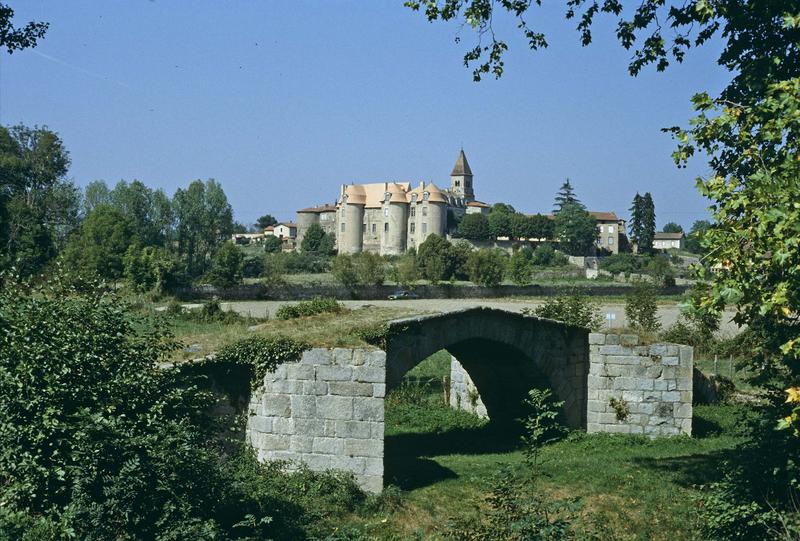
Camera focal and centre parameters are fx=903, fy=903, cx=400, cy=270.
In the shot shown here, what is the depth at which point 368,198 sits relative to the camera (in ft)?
447

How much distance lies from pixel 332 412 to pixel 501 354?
5.75 m

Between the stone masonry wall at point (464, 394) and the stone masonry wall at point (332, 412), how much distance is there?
739cm

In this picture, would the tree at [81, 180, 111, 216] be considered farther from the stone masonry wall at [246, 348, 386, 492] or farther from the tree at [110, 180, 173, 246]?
the stone masonry wall at [246, 348, 386, 492]

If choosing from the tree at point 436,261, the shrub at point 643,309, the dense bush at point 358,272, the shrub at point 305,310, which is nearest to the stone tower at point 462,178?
the tree at point 436,261

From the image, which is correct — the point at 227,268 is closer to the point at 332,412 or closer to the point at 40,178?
the point at 40,178

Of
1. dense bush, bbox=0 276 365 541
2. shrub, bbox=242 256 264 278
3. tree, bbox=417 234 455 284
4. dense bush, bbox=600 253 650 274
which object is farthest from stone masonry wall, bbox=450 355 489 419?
dense bush, bbox=600 253 650 274

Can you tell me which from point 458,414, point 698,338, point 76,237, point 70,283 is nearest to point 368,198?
point 76,237

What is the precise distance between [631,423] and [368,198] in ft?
389

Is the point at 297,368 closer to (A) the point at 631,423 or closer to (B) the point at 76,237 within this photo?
(A) the point at 631,423

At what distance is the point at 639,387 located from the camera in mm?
18844

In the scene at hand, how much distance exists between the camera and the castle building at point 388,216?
129375 mm

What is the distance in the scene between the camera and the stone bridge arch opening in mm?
15625

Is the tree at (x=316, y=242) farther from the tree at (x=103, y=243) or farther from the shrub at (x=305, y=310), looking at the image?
the shrub at (x=305, y=310)

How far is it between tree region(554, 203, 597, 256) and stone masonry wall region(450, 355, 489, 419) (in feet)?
331
